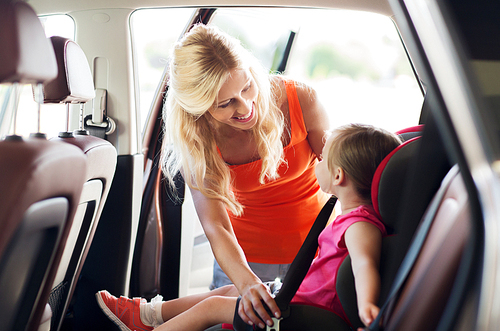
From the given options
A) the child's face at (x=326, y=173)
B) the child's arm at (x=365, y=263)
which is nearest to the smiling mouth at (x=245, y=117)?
the child's face at (x=326, y=173)

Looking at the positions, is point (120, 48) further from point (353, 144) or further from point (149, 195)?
point (353, 144)

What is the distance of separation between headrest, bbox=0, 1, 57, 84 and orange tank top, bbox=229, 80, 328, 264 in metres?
0.86

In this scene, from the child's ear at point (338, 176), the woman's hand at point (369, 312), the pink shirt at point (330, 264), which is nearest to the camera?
the woman's hand at point (369, 312)

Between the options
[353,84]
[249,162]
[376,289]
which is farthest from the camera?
[353,84]

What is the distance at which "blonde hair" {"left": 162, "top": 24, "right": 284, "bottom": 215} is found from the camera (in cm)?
136

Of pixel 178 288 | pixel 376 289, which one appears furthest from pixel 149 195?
pixel 376 289

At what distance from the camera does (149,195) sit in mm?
1892

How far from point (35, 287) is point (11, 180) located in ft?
1.02

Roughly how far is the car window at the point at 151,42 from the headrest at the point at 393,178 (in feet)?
3.54

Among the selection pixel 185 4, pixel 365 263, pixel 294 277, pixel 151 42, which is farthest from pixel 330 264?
pixel 151 42

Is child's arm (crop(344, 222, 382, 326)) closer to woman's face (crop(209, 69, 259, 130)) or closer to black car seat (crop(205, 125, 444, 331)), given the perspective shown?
black car seat (crop(205, 125, 444, 331))

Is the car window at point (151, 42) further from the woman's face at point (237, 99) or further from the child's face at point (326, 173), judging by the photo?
the child's face at point (326, 173)

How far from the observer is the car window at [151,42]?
168cm

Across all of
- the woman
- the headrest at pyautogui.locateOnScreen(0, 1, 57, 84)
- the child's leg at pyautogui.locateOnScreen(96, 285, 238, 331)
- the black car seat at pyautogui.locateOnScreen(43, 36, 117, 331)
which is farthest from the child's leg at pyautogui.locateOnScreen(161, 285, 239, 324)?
the headrest at pyautogui.locateOnScreen(0, 1, 57, 84)
